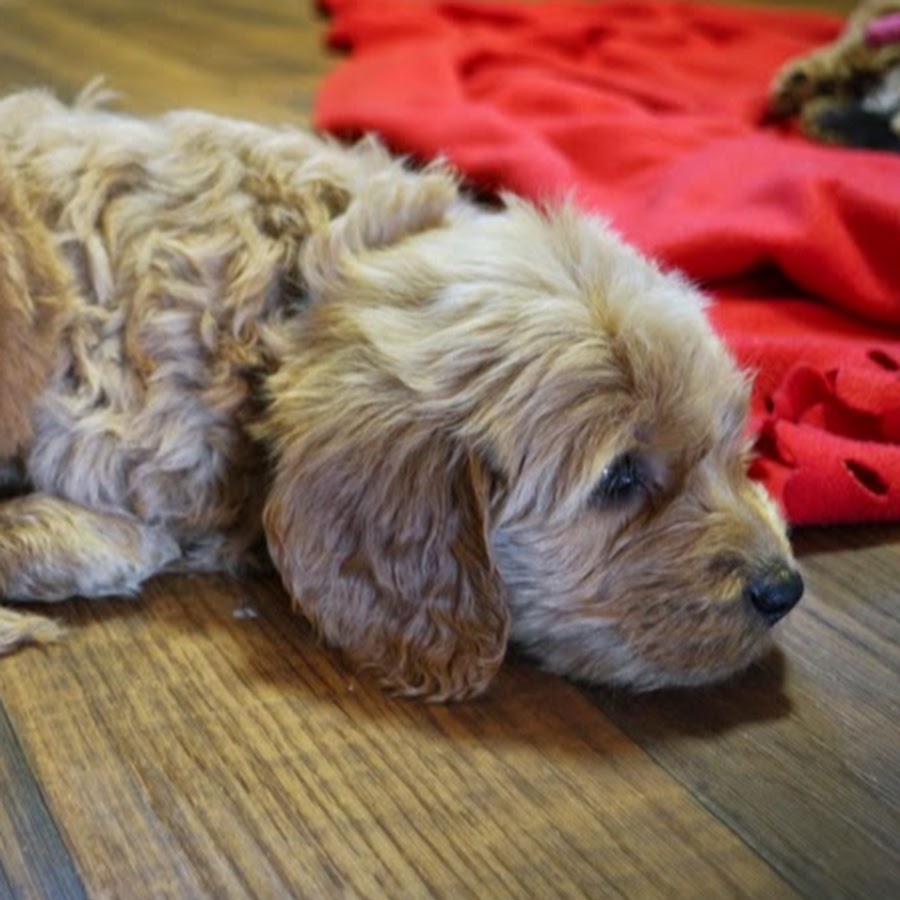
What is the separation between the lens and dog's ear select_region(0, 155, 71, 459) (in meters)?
1.73

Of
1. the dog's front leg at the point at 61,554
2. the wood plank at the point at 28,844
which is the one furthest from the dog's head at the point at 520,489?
the wood plank at the point at 28,844

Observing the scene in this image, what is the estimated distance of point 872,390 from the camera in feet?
7.02

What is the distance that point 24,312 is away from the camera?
174cm

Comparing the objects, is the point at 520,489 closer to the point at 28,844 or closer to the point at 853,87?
the point at 28,844

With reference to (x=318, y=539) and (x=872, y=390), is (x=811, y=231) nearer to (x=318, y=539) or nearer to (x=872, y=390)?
(x=872, y=390)

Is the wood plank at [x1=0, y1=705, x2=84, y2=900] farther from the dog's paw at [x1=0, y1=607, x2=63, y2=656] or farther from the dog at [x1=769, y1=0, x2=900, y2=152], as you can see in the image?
the dog at [x1=769, y1=0, x2=900, y2=152]

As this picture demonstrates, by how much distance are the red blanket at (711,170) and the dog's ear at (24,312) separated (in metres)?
1.06

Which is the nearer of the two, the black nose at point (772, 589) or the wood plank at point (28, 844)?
the wood plank at point (28, 844)

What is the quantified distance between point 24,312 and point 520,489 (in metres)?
0.68

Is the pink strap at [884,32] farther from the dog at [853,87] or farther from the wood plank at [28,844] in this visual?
the wood plank at [28,844]

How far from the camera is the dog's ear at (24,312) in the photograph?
1731 mm

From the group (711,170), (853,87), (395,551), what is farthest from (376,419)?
(853,87)

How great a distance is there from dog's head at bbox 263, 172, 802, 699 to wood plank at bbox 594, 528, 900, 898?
0.07m

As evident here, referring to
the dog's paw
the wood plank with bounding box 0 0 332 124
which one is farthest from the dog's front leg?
the wood plank with bounding box 0 0 332 124
